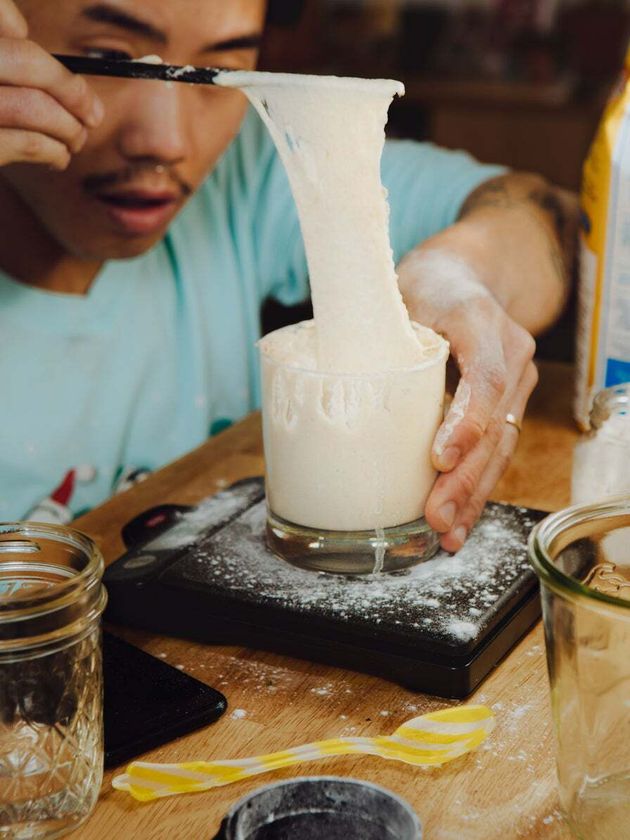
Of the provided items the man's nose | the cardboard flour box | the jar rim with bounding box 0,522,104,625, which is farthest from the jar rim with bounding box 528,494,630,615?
the man's nose

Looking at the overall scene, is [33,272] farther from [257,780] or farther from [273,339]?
[257,780]

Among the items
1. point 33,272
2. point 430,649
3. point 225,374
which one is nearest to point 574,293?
point 225,374

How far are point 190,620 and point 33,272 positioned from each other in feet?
2.28

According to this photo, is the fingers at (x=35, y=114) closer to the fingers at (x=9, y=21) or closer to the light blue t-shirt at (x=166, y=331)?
the fingers at (x=9, y=21)

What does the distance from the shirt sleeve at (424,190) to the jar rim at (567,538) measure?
94 cm

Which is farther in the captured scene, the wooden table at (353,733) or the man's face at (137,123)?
the man's face at (137,123)

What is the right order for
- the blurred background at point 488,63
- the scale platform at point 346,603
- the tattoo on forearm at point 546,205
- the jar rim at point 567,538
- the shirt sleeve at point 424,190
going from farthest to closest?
the blurred background at point 488,63, the shirt sleeve at point 424,190, the tattoo on forearm at point 546,205, the scale platform at point 346,603, the jar rim at point 567,538

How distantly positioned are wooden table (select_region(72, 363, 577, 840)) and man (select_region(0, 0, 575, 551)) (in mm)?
145

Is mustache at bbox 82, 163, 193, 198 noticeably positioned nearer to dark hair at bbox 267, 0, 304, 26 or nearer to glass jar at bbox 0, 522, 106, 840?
dark hair at bbox 267, 0, 304, 26

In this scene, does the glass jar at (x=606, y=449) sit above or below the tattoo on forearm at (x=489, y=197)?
below

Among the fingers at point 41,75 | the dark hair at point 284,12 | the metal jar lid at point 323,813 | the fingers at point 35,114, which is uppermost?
the dark hair at point 284,12

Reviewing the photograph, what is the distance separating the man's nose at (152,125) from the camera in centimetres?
116

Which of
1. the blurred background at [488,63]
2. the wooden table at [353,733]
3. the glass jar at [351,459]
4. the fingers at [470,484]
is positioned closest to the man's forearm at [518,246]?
the fingers at [470,484]

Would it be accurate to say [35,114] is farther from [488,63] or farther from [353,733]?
[488,63]
